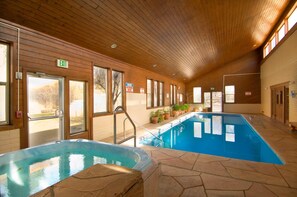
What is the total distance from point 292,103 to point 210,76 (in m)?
7.83

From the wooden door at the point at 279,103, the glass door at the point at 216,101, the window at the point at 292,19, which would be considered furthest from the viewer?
the glass door at the point at 216,101

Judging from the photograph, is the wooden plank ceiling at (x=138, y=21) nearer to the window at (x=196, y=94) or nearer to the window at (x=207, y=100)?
the window at (x=207, y=100)

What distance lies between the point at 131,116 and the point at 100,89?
6.26 feet

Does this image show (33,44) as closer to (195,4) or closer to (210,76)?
(195,4)

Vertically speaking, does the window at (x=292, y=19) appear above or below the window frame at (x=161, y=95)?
above

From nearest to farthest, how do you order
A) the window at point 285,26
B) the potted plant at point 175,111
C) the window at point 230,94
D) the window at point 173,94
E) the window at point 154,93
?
the window at point 285,26
the window at point 154,93
the potted plant at point 175,111
the window at point 173,94
the window at point 230,94

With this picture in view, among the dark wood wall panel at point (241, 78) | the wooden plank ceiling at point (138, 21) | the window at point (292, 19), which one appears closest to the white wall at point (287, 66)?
the window at point (292, 19)

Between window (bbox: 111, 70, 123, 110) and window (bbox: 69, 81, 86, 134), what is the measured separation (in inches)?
53.1

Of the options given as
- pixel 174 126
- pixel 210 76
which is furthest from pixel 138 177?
pixel 210 76

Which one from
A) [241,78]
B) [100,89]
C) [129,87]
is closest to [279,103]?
[241,78]

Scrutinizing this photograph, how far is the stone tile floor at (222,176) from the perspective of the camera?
2168mm

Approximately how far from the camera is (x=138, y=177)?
31.4 inches

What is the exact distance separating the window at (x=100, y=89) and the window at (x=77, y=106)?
1.91 feet

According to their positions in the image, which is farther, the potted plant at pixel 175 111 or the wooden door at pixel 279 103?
the potted plant at pixel 175 111
